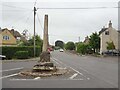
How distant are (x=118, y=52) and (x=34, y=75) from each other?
5871cm

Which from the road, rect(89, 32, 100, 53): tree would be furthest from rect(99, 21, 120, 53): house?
the road

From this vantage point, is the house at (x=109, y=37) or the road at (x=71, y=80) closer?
the road at (x=71, y=80)

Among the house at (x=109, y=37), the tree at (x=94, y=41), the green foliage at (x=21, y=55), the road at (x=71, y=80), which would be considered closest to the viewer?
the road at (x=71, y=80)

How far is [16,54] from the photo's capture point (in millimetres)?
49188

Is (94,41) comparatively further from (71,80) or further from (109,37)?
(71,80)

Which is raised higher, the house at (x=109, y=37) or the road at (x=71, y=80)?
the house at (x=109, y=37)

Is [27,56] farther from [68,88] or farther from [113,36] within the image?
[113,36]

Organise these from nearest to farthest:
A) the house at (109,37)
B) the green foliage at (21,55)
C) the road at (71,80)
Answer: the road at (71,80), the green foliage at (21,55), the house at (109,37)

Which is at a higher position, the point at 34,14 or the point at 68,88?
the point at 34,14

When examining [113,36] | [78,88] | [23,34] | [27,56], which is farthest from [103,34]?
[78,88]

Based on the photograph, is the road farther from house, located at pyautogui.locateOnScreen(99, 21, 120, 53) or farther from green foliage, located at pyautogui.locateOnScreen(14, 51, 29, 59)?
house, located at pyautogui.locateOnScreen(99, 21, 120, 53)

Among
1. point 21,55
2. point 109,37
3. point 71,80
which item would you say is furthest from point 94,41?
point 71,80

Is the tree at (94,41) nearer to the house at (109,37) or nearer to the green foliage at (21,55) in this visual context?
the house at (109,37)

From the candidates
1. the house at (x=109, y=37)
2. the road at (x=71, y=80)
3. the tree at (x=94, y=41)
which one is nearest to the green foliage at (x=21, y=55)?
the road at (x=71, y=80)
